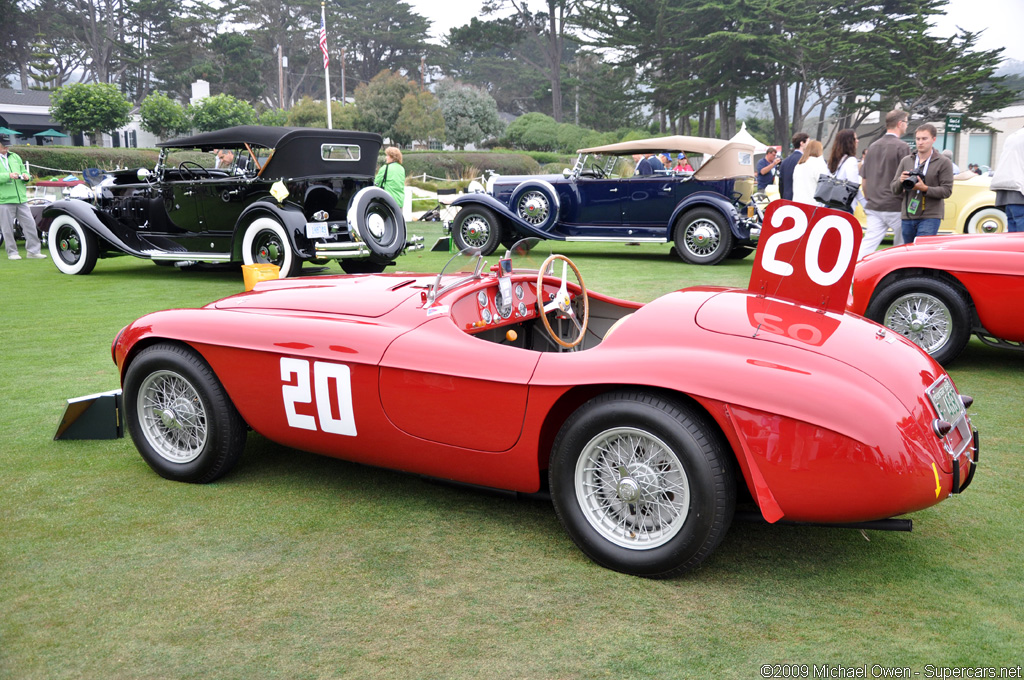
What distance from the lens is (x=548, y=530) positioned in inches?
124

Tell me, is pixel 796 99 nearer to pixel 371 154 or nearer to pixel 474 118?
pixel 474 118

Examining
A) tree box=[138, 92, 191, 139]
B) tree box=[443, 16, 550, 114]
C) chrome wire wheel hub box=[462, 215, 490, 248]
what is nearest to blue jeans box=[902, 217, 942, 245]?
chrome wire wheel hub box=[462, 215, 490, 248]

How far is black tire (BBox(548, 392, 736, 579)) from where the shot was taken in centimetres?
256

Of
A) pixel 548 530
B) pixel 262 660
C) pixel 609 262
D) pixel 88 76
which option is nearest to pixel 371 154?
pixel 609 262

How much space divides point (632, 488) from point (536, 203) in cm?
1031

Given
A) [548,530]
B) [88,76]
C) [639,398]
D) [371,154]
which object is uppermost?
[88,76]

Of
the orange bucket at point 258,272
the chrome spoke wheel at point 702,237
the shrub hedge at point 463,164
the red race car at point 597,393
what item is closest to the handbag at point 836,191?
the chrome spoke wheel at point 702,237

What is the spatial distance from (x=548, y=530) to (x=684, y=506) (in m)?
0.72

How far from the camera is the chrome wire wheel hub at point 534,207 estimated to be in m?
12.6

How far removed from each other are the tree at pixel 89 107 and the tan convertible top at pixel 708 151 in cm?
3178

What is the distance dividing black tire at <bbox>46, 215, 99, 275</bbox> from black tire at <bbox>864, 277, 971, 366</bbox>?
10.0 m

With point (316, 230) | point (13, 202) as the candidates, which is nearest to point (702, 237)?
point (316, 230)

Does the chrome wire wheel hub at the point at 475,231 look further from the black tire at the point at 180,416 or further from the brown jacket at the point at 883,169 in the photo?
the black tire at the point at 180,416

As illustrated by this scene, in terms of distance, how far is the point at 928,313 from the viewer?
5395mm
